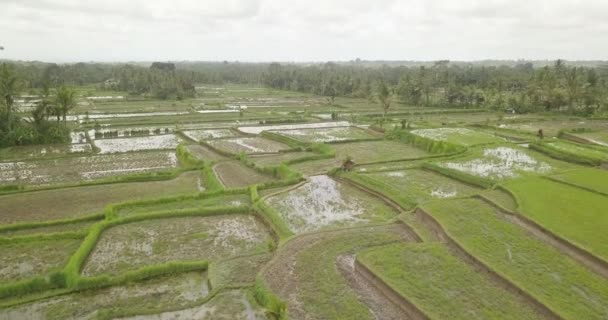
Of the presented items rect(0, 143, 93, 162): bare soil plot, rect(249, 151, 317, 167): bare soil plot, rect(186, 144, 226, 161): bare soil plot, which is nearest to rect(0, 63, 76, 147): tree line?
rect(0, 143, 93, 162): bare soil plot

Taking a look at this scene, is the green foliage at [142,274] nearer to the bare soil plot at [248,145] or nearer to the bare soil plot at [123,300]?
the bare soil plot at [123,300]

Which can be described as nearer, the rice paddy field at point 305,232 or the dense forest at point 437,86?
the rice paddy field at point 305,232

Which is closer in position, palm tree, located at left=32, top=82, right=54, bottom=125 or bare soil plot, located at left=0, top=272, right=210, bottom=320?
bare soil plot, located at left=0, top=272, right=210, bottom=320

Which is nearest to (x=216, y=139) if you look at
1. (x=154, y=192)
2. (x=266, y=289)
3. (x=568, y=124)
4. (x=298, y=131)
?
(x=298, y=131)

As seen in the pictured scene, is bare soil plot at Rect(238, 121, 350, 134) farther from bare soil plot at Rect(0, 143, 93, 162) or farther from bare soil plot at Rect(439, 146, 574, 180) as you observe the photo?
bare soil plot at Rect(439, 146, 574, 180)

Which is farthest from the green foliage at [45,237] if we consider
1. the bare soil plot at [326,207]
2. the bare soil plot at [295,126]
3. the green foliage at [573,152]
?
the green foliage at [573,152]

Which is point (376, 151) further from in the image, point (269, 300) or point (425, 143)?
point (269, 300)
